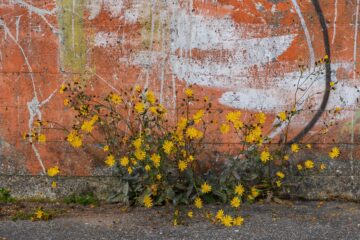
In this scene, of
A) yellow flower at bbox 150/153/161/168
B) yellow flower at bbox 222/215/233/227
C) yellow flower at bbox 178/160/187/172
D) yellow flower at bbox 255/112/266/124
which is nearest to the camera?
yellow flower at bbox 222/215/233/227

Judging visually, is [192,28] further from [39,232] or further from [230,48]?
[39,232]

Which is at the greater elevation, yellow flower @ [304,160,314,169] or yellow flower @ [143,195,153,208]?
yellow flower @ [304,160,314,169]

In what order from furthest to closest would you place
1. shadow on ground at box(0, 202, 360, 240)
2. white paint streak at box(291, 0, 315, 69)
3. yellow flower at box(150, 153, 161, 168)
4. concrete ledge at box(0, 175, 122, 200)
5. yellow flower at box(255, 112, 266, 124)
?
concrete ledge at box(0, 175, 122, 200) → white paint streak at box(291, 0, 315, 69) → yellow flower at box(255, 112, 266, 124) → yellow flower at box(150, 153, 161, 168) → shadow on ground at box(0, 202, 360, 240)

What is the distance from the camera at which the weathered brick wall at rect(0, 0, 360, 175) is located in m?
4.71

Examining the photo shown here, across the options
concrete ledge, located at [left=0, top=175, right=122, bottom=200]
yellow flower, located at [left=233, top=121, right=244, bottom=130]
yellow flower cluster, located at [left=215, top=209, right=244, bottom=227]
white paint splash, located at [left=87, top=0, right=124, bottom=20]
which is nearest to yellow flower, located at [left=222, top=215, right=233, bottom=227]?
yellow flower cluster, located at [left=215, top=209, right=244, bottom=227]

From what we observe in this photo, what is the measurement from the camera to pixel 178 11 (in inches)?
185

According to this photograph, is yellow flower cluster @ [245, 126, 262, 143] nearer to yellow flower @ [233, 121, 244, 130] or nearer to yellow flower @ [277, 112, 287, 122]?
yellow flower @ [233, 121, 244, 130]

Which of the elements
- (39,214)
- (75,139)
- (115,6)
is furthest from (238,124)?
(39,214)

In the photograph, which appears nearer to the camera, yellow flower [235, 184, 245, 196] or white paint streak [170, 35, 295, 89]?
yellow flower [235, 184, 245, 196]

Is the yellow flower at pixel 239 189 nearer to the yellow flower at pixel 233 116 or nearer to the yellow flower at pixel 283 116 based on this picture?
the yellow flower at pixel 233 116

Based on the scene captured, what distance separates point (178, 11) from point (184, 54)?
37cm

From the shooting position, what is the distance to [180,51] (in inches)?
187

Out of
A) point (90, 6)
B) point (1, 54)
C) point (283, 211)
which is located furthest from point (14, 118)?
point (283, 211)

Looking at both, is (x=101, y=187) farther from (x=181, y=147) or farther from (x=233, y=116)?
(x=233, y=116)
